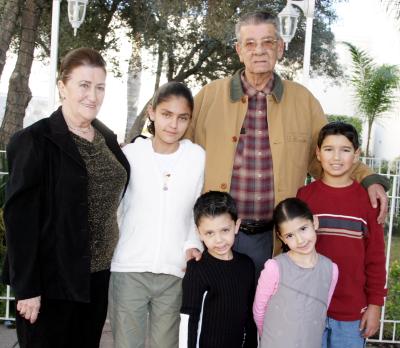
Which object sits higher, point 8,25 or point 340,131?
point 8,25

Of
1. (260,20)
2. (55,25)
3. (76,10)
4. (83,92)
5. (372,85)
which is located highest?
(372,85)

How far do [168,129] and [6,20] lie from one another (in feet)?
21.3

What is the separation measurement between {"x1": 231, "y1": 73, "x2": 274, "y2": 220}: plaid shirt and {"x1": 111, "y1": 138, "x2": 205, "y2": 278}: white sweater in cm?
35

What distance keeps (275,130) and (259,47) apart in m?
0.50

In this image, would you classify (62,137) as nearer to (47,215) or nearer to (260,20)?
(47,215)

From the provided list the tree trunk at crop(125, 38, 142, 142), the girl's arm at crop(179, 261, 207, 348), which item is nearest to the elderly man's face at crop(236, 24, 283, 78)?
the girl's arm at crop(179, 261, 207, 348)

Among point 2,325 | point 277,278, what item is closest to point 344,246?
point 277,278

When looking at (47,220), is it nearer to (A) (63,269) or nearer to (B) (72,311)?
(A) (63,269)

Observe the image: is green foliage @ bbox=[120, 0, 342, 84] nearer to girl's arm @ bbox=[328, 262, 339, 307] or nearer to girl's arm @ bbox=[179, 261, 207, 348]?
girl's arm @ bbox=[328, 262, 339, 307]

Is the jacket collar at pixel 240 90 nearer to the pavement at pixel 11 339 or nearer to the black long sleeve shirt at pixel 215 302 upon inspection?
the black long sleeve shirt at pixel 215 302

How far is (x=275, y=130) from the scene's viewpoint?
2992 millimetres

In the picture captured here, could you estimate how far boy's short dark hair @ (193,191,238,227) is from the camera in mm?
2590

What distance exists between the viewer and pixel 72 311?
8.00 ft

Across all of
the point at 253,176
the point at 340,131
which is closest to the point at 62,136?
the point at 253,176
